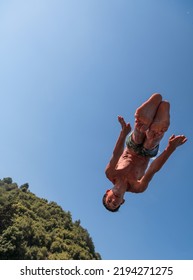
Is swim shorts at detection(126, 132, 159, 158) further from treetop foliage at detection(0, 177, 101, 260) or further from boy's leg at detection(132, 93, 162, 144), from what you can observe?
treetop foliage at detection(0, 177, 101, 260)

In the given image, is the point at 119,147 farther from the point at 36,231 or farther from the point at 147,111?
the point at 36,231

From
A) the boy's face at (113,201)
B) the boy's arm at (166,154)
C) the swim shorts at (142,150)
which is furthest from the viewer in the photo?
the swim shorts at (142,150)

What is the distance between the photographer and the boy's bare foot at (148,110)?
8.05m

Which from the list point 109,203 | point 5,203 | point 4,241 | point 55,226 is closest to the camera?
point 109,203

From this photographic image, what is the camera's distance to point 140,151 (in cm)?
920

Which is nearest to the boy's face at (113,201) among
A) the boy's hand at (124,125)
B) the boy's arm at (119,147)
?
the boy's arm at (119,147)

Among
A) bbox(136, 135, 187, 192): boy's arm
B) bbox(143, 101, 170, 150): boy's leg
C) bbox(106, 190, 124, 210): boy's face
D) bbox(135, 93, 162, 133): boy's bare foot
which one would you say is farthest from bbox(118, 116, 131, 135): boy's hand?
bbox(106, 190, 124, 210): boy's face

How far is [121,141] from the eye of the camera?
26.7 feet

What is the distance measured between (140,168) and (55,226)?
127ft

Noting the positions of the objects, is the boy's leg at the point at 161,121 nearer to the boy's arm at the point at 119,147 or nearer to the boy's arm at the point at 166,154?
the boy's arm at the point at 166,154

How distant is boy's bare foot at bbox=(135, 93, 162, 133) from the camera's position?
8.05 meters
